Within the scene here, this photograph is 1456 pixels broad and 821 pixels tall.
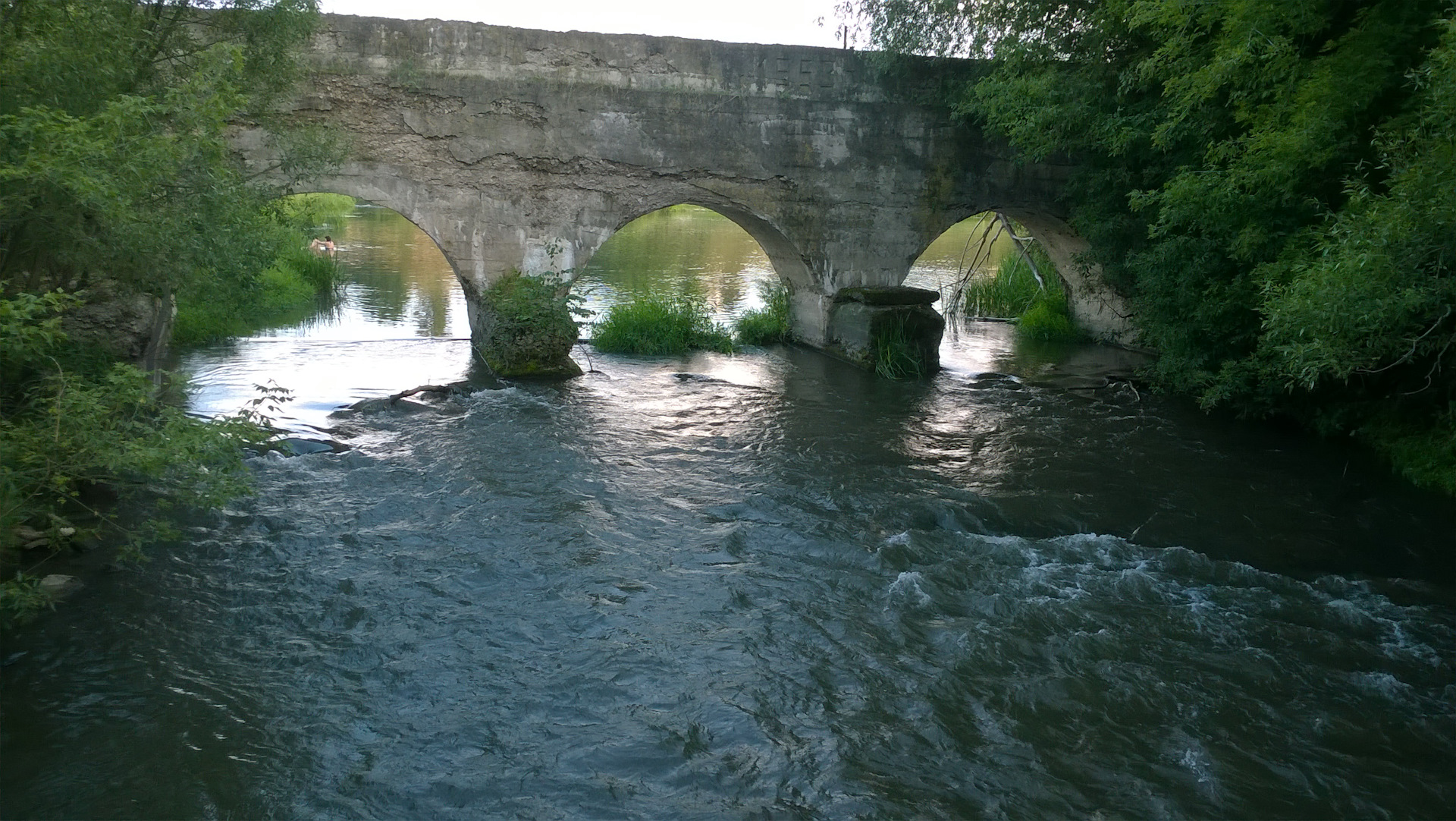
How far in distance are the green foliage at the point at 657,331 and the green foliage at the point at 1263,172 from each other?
4.72 meters

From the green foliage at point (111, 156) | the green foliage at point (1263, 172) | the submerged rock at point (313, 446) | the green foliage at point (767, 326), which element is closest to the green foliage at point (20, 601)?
the green foliage at point (111, 156)

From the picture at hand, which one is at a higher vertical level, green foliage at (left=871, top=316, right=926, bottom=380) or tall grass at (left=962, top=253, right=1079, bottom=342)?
tall grass at (left=962, top=253, right=1079, bottom=342)

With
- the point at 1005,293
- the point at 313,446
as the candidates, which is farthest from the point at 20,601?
the point at 1005,293

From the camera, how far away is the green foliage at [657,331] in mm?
14969

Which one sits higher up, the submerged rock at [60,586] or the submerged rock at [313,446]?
the submerged rock at [313,446]

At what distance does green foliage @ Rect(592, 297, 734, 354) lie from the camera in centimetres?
1497

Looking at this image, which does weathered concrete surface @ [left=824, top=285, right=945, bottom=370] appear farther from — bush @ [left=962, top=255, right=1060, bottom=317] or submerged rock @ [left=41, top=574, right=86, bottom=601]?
submerged rock @ [left=41, top=574, right=86, bottom=601]

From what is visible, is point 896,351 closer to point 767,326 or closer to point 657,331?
point 767,326

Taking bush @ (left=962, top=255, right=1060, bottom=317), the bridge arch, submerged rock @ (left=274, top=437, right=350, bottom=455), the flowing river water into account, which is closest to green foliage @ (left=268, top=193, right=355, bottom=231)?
the flowing river water

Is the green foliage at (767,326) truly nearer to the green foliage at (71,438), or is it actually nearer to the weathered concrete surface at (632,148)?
the weathered concrete surface at (632,148)

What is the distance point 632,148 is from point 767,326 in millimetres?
3725

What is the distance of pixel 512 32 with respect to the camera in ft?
40.7

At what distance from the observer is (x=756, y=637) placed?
20.4ft

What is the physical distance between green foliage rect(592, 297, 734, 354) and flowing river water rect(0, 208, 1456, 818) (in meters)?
4.29
